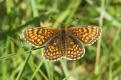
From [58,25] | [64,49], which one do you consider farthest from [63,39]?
[58,25]

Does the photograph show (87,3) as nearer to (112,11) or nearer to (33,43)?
(112,11)

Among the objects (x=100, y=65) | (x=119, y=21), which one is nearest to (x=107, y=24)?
(x=119, y=21)

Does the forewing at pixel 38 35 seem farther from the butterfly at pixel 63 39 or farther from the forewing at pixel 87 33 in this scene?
the forewing at pixel 87 33

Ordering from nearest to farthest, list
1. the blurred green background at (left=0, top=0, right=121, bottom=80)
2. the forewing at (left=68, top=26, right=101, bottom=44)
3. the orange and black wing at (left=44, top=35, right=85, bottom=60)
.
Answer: the orange and black wing at (left=44, top=35, right=85, bottom=60) < the forewing at (left=68, top=26, right=101, bottom=44) < the blurred green background at (left=0, top=0, right=121, bottom=80)

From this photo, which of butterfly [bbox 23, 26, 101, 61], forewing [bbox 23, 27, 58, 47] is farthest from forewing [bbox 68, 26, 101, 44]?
forewing [bbox 23, 27, 58, 47]

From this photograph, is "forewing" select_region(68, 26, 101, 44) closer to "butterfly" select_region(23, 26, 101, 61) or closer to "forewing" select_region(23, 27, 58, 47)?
"butterfly" select_region(23, 26, 101, 61)

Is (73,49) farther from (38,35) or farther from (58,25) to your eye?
(58,25)

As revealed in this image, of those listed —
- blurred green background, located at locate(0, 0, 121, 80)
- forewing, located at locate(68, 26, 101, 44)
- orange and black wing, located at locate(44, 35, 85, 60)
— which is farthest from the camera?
blurred green background, located at locate(0, 0, 121, 80)
